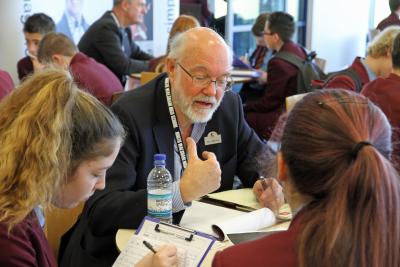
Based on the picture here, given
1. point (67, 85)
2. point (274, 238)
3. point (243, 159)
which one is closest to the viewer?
point (274, 238)

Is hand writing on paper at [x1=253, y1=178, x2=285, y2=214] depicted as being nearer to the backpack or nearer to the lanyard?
the lanyard

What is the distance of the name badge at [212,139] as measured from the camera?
234cm

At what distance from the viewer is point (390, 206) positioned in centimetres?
104

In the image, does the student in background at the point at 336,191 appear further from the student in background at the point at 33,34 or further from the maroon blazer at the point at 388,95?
the student in background at the point at 33,34

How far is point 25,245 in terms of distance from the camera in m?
1.33

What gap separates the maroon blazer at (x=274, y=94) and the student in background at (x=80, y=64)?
1.51 meters

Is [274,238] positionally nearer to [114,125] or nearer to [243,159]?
[114,125]

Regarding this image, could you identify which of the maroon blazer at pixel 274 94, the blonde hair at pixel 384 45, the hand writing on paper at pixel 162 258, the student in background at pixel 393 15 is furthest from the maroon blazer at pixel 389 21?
the hand writing on paper at pixel 162 258

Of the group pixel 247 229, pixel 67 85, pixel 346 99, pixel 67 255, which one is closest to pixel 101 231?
pixel 67 255

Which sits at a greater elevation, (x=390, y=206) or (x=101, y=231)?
(x=390, y=206)

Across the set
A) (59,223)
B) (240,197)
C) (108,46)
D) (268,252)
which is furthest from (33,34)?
(268,252)

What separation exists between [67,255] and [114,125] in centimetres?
81

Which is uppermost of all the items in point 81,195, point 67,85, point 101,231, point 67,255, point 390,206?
point 67,85

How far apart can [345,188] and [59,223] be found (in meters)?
1.48
